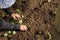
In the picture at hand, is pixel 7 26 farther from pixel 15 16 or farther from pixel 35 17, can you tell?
pixel 35 17

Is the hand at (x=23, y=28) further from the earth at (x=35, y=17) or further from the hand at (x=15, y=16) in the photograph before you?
the hand at (x=15, y=16)

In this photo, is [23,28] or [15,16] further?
[15,16]

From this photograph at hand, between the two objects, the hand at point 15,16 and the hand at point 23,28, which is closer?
the hand at point 23,28

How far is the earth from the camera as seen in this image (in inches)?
60.8

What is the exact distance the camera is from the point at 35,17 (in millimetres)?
1711

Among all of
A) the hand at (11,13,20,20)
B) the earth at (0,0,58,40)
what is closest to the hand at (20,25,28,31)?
the earth at (0,0,58,40)

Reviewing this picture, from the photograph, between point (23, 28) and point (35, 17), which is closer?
point (23, 28)

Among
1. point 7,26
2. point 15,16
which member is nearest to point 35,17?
point 15,16

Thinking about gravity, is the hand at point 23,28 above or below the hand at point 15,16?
below

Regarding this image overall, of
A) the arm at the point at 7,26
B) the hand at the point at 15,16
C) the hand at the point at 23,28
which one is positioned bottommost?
the hand at the point at 23,28

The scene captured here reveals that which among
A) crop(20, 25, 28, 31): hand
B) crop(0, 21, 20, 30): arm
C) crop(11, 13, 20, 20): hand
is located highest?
crop(11, 13, 20, 20): hand

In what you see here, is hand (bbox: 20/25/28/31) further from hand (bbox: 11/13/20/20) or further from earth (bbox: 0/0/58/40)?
hand (bbox: 11/13/20/20)

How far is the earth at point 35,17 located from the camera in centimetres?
154

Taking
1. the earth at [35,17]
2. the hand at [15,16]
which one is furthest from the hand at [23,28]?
the hand at [15,16]
